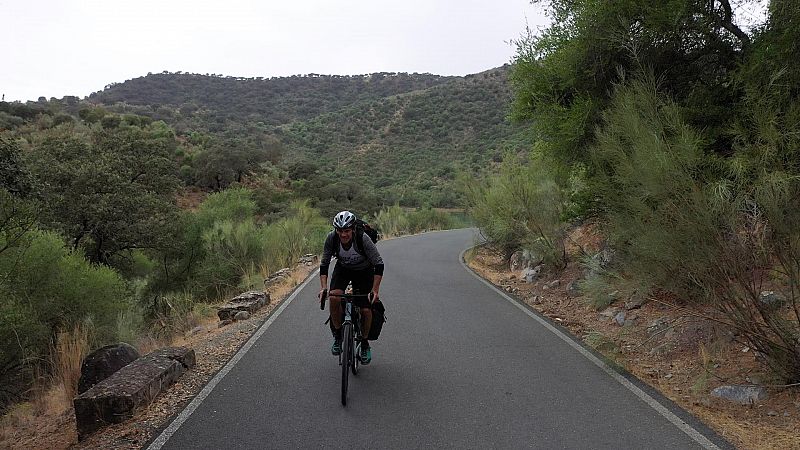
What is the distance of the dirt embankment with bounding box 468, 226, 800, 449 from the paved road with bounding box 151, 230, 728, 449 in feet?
1.19

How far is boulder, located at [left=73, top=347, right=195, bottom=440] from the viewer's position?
549 centimetres

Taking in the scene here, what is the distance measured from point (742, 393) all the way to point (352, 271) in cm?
411

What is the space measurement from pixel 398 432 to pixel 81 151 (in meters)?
21.4

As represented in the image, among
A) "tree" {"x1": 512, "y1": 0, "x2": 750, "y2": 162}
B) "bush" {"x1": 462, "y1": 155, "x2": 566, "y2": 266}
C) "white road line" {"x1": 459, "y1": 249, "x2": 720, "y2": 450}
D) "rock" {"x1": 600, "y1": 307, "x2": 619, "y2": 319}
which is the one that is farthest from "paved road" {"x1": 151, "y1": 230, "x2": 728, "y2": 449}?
"bush" {"x1": 462, "y1": 155, "x2": 566, "y2": 266}

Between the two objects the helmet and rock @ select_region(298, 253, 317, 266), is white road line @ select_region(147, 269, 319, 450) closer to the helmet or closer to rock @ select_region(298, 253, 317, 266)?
the helmet

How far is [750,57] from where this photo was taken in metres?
7.96

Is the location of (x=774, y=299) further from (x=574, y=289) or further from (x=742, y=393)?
(x=574, y=289)

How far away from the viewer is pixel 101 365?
722 centimetres

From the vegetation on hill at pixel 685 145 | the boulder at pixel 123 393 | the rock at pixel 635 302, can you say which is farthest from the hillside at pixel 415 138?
the boulder at pixel 123 393

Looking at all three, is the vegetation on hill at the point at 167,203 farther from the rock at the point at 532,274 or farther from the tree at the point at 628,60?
the tree at the point at 628,60

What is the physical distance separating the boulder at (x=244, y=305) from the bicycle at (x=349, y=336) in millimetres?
5156

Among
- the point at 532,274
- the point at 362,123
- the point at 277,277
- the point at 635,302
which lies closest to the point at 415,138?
the point at 362,123

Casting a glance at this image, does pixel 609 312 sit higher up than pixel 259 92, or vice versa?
pixel 259 92

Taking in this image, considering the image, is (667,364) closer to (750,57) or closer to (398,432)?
(398,432)
